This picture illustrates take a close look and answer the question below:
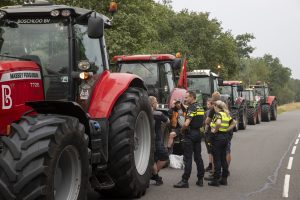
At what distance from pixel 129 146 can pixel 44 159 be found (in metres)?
2.01

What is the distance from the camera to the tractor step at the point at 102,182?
21.0 feet

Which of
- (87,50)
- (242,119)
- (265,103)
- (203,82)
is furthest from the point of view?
(265,103)

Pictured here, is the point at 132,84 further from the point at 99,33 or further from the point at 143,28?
the point at 143,28

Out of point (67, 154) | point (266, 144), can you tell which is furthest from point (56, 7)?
point (266, 144)

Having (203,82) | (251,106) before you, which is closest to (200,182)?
(203,82)

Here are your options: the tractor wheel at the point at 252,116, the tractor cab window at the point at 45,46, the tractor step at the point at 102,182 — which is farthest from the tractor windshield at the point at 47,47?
the tractor wheel at the point at 252,116

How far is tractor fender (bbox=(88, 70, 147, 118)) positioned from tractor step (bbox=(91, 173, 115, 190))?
844 millimetres

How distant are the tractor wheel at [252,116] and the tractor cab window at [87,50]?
21641 millimetres

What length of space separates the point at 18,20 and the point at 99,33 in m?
1.14

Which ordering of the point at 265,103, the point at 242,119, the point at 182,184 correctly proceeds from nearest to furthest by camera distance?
the point at 182,184 → the point at 242,119 → the point at 265,103

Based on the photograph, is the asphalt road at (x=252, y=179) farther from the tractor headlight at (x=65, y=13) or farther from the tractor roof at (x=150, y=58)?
the tractor roof at (x=150, y=58)

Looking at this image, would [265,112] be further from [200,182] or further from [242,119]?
[200,182]

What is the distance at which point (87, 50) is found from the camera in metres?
Answer: 6.55

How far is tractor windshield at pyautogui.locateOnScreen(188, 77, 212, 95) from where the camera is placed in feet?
63.2
